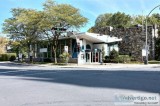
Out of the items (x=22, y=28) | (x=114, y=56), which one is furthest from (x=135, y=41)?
(x=22, y=28)

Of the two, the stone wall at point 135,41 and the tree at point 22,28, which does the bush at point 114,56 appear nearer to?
the stone wall at point 135,41

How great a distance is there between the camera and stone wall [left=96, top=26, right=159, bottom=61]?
63.9 m

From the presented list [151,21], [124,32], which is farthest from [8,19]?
[151,21]

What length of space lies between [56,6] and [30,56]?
1776 centimetres

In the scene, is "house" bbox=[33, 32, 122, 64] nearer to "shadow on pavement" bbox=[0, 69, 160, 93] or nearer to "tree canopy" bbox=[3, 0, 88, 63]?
"tree canopy" bbox=[3, 0, 88, 63]

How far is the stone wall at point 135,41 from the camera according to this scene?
63875 mm

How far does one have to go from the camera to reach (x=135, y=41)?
66.0 meters

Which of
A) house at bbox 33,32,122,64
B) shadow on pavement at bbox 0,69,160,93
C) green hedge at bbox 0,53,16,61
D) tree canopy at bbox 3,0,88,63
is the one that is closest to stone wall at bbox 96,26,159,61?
house at bbox 33,32,122,64

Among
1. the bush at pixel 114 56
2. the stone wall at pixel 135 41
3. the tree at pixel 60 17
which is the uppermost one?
the tree at pixel 60 17

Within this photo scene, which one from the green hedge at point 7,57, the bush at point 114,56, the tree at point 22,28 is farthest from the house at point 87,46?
the green hedge at point 7,57

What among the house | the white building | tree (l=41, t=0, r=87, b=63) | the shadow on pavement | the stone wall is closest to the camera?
the shadow on pavement

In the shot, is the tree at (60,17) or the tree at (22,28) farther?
the tree at (22,28)

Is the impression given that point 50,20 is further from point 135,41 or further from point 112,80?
point 112,80

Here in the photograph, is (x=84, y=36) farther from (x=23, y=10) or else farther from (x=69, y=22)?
(x=23, y=10)
